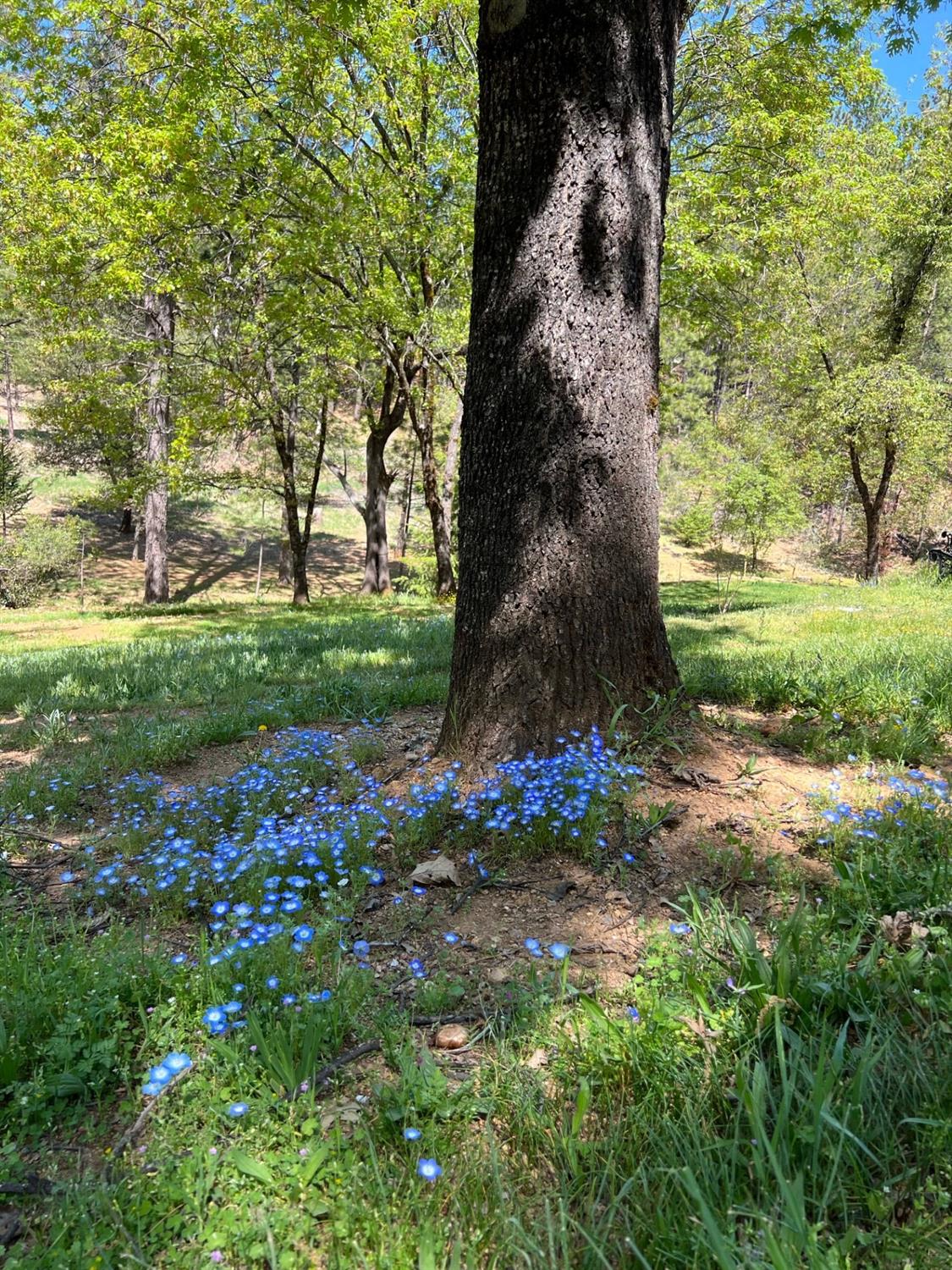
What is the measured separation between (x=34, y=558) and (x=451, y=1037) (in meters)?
26.5

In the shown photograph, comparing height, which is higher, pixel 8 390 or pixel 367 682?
pixel 8 390

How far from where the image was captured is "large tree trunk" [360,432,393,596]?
18938 mm

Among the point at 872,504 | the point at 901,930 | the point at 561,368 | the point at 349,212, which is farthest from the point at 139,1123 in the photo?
the point at 872,504

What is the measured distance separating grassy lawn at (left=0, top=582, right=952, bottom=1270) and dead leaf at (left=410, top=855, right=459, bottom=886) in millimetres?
43

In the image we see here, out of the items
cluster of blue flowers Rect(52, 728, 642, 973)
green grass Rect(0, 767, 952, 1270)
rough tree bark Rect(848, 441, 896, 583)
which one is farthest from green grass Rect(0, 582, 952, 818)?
rough tree bark Rect(848, 441, 896, 583)

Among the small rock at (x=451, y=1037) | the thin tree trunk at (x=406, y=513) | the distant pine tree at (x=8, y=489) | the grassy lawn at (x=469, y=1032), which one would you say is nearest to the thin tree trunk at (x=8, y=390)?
the distant pine tree at (x=8, y=489)

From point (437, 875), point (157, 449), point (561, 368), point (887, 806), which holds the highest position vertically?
point (157, 449)

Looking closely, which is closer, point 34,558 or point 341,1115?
point 341,1115

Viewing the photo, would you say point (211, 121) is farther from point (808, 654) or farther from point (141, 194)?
point (808, 654)

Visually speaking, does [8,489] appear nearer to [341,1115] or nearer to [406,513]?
[406,513]

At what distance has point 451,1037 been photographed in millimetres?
1846

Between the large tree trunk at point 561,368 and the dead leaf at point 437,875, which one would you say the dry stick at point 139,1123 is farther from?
the large tree trunk at point 561,368

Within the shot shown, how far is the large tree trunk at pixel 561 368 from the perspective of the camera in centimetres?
289

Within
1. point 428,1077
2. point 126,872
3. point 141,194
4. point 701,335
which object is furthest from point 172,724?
point 701,335
